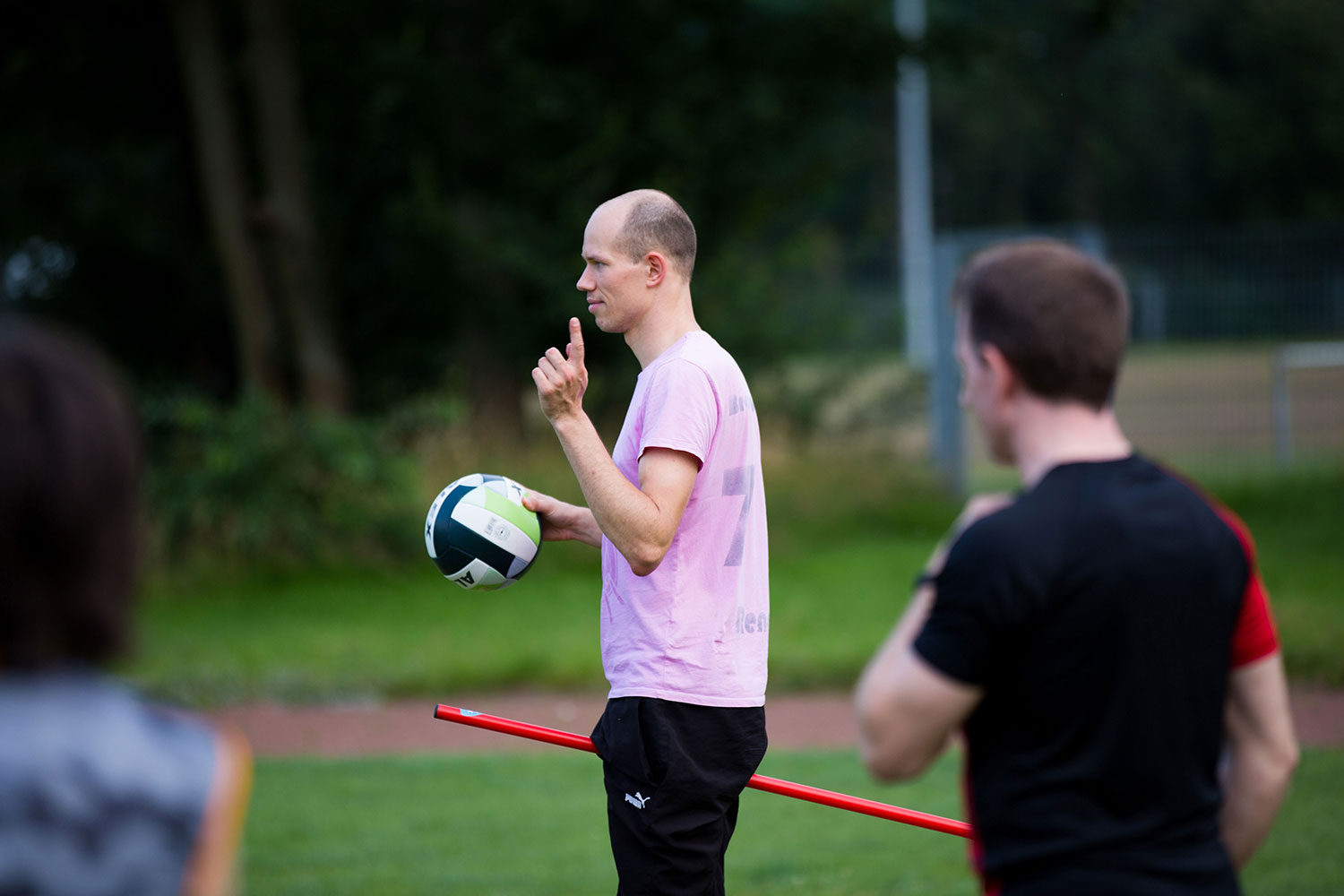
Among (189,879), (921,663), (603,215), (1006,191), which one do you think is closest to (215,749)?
(189,879)

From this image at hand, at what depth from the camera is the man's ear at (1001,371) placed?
6.59ft

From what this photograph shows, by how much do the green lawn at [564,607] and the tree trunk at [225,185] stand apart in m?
2.55

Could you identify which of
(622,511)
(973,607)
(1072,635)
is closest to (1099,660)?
(1072,635)

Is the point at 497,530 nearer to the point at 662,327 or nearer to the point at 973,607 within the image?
the point at 662,327

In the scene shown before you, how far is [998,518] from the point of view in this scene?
6.42 ft

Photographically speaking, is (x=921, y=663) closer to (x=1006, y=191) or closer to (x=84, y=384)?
(x=84, y=384)

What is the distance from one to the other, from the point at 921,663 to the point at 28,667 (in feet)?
3.85

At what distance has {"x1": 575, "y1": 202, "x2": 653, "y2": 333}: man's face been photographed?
10.6 feet

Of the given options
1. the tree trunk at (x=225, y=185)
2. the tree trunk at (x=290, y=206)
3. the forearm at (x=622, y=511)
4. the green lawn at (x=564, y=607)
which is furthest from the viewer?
the tree trunk at (x=290, y=206)

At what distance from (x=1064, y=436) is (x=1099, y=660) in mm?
331

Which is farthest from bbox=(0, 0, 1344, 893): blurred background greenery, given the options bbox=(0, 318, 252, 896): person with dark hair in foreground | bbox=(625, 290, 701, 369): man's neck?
bbox=(0, 318, 252, 896): person with dark hair in foreground

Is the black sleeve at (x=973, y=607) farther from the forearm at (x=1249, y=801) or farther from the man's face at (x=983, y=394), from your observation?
the forearm at (x=1249, y=801)

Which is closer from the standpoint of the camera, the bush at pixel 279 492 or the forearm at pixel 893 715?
the forearm at pixel 893 715

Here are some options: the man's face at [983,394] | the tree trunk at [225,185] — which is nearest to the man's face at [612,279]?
the man's face at [983,394]
